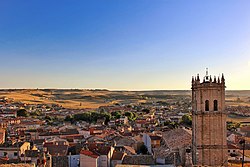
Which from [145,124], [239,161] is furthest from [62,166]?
[145,124]

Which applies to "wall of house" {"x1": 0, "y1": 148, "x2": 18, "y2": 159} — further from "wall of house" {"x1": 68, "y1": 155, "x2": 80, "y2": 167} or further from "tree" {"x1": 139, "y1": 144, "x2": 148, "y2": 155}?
"tree" {"x1": 139, "y1": 144, "x2": 148, "y2": 155}

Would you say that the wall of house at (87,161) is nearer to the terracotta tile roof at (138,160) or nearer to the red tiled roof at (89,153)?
the red tiled roof at (89,153)

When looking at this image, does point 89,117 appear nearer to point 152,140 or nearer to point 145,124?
point 145,124

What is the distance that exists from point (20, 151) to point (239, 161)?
20.2 metres

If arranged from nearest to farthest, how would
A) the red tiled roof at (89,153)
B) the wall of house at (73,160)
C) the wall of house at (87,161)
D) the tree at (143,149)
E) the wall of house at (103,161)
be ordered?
the wall of house at (87,161) < the red tiled roof at (89,153) < the wall of house at (103,161) < the wall of house at (73,160) < the tree at (143,149)

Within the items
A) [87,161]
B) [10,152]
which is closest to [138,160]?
[87,161]

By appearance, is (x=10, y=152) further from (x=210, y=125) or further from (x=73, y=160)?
(x=210, y=125)

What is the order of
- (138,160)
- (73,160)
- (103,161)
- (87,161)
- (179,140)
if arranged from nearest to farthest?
(87,161) → (138,160) → (103,161) → (73,160) → (179,140)

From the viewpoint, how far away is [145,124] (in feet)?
199

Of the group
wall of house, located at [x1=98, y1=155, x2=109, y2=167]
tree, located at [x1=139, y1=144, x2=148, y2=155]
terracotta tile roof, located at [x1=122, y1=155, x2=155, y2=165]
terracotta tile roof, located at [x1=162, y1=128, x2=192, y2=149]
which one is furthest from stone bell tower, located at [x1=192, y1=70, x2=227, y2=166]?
tree, located at [x1=139, y1=144, x2=148, y2=155]

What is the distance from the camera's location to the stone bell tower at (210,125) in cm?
2434

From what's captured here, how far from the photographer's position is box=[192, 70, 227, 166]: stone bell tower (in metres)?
24.3

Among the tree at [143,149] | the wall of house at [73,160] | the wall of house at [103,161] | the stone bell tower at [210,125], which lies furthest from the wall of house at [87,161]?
the tree at [143,149]

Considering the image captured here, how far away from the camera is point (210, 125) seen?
79.9 feet
